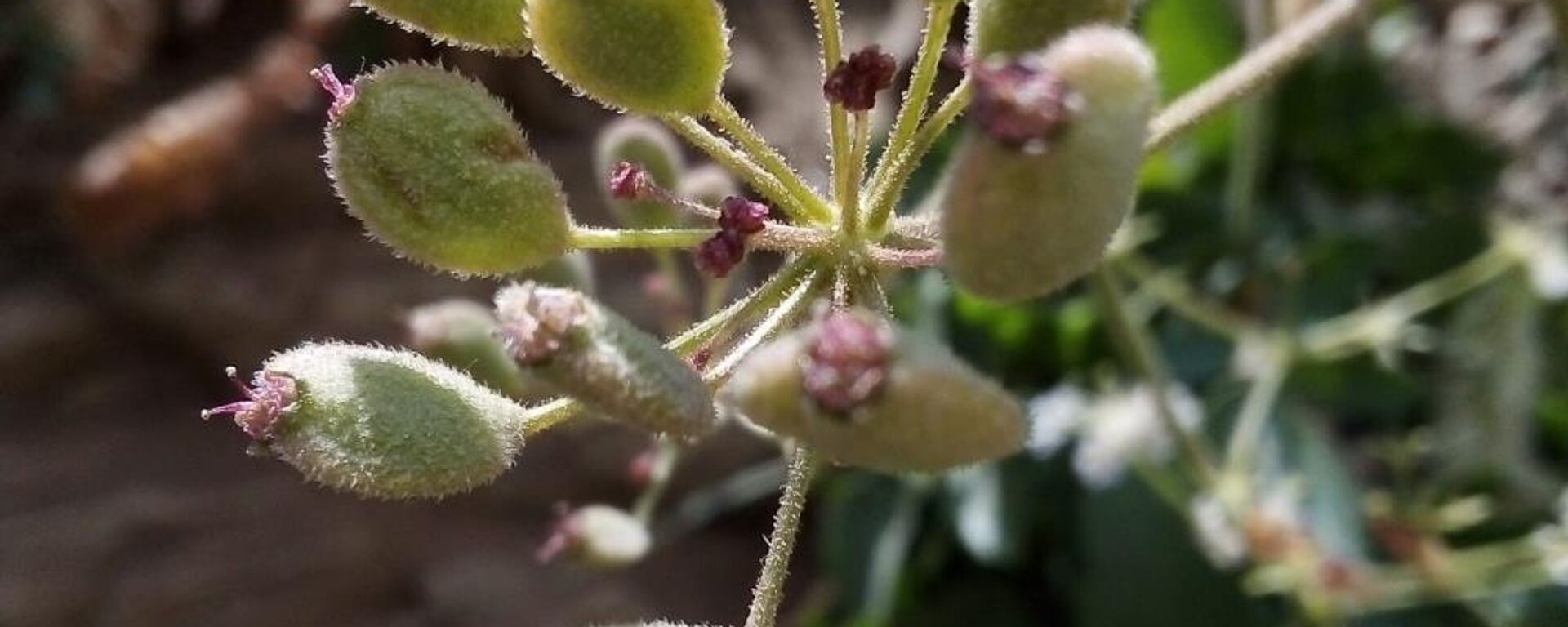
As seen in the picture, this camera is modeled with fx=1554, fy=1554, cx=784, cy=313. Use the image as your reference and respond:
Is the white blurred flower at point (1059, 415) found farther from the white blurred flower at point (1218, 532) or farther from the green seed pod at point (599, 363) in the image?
the green seed pod at point (599, 363)

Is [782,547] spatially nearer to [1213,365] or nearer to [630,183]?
[630,183]

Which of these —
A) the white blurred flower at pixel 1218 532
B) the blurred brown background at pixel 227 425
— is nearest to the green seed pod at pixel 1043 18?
the white blurred flower at pixel 1218 532

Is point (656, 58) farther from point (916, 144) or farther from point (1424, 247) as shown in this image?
point (1424, 247)

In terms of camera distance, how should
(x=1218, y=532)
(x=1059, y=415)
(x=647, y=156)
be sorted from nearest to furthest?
(x=647, y=156)
(x=1218, y=532)
(x=1059, y=415)

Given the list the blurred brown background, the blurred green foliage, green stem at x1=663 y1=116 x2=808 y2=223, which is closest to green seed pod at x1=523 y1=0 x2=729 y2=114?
green stem at x1=663 y1=116 x2=808 y2=223

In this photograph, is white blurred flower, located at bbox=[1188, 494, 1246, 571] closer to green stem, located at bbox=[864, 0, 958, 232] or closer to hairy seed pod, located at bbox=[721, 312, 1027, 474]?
green stem, located at bbox=[864, 0, 958, 232]

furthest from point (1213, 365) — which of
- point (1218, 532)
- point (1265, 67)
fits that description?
point (1265, 67)
